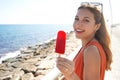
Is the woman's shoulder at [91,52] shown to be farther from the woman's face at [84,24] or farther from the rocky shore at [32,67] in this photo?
the rocky shore at [32,67]

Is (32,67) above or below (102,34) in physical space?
below

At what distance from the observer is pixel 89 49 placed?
224 centimetres

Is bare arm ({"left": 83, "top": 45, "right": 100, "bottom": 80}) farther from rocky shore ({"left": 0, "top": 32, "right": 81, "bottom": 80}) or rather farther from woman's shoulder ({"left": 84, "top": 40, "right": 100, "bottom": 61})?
rocky shore ({"left": 0, "top": 32, "right": 81, "bottom": 80})

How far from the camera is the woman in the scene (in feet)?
7.14

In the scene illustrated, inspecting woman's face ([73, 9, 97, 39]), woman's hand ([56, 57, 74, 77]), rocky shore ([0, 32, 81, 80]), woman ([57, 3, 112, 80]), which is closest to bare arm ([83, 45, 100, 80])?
woman ([57, 3, 112, 80])

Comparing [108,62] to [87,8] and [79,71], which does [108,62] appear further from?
[87,8]

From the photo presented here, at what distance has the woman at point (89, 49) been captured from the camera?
2.18m

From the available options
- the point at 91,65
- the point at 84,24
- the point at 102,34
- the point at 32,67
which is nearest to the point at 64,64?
the point at 91,65

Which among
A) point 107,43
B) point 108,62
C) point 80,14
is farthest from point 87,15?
point 108,62

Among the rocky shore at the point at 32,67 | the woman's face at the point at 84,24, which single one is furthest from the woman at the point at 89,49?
the rocky shore at the point at 32,67

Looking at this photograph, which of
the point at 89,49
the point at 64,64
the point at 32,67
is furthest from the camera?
the point at 32,67

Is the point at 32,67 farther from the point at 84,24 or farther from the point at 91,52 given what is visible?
the point at 91,52

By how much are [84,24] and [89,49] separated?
268mm

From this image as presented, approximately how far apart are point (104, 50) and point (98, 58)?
0.29m
